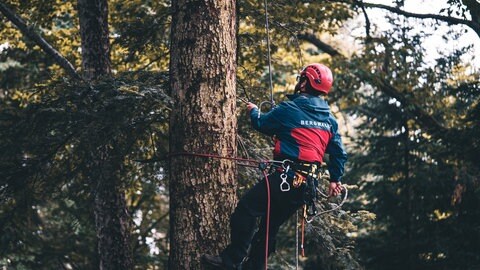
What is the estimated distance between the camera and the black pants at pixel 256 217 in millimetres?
5316

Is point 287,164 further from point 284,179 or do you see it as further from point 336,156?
point 336,156

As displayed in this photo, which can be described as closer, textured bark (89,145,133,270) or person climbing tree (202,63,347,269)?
person climbing tree (202,63,347,269)

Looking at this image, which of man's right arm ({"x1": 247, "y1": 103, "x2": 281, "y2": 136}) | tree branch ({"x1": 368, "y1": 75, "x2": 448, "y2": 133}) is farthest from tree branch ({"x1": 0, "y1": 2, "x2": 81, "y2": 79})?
tree branch ({"x1": 368, "y1": 75, "x2": 448, "y2": 133})

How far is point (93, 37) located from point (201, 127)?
470 centimetres

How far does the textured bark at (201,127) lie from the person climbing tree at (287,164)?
0.56 ft

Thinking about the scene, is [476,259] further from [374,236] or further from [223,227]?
[223,227]

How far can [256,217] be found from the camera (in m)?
5.48

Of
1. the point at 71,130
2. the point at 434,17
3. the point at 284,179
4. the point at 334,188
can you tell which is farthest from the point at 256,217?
the point at 434,17

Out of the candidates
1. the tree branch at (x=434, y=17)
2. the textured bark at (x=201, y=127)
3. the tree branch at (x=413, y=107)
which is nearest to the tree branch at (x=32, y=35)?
the textured bark at (x=201, y=127)

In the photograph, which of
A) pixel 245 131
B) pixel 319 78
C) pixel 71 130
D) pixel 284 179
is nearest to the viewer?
pixel 284 179

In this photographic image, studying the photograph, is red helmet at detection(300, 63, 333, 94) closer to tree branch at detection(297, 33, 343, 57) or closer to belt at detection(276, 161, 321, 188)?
belt at detection(276, 161, 321, 188)

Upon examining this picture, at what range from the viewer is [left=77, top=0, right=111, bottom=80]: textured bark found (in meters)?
9.52

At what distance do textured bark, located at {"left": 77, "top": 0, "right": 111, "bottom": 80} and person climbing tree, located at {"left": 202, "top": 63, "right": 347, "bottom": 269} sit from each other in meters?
4.39

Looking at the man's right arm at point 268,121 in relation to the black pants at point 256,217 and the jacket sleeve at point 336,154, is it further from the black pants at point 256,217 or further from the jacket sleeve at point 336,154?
the jacket sleeve at point 336,154
